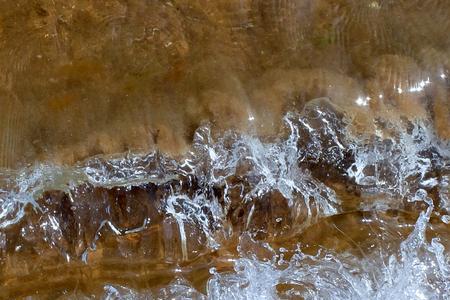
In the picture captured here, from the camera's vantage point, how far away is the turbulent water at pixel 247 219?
10.7 feet

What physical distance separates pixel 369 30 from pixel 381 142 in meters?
0.61

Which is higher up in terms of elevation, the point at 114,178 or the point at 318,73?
the point at 318,73

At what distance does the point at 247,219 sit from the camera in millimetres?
3404

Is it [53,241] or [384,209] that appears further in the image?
[384,209]

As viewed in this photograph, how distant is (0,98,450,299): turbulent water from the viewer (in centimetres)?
326

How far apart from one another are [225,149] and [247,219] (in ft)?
1.28

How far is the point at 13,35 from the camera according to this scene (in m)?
3.31

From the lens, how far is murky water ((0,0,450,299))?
3.28m

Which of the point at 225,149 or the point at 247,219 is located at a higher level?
the point at 225,149

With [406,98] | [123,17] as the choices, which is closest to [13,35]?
[123,17]

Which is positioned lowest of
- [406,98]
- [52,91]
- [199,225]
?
[199,225]

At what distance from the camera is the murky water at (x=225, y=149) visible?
10.7 feet

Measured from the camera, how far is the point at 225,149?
336 cm

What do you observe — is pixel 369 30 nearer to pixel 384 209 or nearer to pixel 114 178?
pixel 384 209
